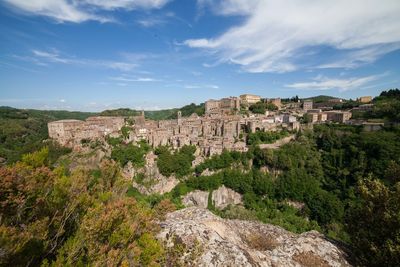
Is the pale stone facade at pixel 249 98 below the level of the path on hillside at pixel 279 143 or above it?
above

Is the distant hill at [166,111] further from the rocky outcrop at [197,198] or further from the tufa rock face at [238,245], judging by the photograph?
the tufa rock face at [238,245]

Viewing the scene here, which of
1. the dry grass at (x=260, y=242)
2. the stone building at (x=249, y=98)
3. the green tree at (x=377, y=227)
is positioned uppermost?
the stone building at (x=249, y=98)

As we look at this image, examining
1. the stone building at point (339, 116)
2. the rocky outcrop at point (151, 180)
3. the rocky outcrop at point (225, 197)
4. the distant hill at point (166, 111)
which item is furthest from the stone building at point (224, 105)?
the rocky outcrop at point (151, 180)

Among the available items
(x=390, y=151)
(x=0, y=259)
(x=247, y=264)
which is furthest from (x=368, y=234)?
(x=390, y=151)

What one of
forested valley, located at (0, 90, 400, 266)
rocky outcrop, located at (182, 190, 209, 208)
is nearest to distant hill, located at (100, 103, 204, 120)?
forested valley, located at (0, 90, 400, 266)

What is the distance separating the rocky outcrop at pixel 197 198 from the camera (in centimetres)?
3816

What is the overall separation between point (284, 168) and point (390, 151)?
17180mm

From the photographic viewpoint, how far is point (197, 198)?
3869cm

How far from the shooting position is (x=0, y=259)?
143 inches

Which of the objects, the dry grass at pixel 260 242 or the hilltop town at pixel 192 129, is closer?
the dry grass at pixel 260 242

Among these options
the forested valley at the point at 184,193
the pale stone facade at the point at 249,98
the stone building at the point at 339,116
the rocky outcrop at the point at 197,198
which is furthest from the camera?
the pale stone facade at the point at 249,98

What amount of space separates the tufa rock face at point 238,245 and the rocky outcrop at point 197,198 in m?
28.3

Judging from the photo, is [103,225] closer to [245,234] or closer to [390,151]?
[245,234]

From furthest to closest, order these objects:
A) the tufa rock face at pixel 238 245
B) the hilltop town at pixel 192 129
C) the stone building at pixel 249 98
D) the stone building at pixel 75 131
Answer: the stone building at pixel 249 98, the hilltop town at pixel 192 129, the stone building at pixel 75 131, the tufa rock face at pixel 238 245
